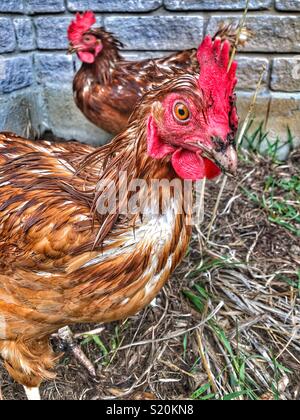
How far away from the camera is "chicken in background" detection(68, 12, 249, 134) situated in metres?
2.77

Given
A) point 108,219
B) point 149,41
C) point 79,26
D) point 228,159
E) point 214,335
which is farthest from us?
point 149,41

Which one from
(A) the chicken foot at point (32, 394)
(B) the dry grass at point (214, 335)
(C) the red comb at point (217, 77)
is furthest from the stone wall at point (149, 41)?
(A) the chicken foot at point (32, 394)

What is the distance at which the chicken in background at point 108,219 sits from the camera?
1.08 metres

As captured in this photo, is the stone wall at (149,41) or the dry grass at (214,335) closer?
the dry grass at (214,335)

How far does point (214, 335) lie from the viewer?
1.91 meters

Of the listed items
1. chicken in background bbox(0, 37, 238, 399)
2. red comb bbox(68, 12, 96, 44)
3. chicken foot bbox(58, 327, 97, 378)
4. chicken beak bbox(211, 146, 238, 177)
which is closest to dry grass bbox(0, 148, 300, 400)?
chicken foot bbox(58, 327, 97, 378)

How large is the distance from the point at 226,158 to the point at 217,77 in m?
0.24

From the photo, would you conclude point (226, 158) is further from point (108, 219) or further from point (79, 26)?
point (79, 26)

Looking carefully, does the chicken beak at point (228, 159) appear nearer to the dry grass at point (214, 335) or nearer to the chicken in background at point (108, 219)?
the chicken in background at point (108, 219)

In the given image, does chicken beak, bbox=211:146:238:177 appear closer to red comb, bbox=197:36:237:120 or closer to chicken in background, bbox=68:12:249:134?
red comb, bbox=197:36:237:120

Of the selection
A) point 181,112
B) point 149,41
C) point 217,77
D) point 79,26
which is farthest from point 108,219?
point 149,41

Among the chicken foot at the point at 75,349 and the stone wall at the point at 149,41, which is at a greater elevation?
the stone wall at the point at 149,41
